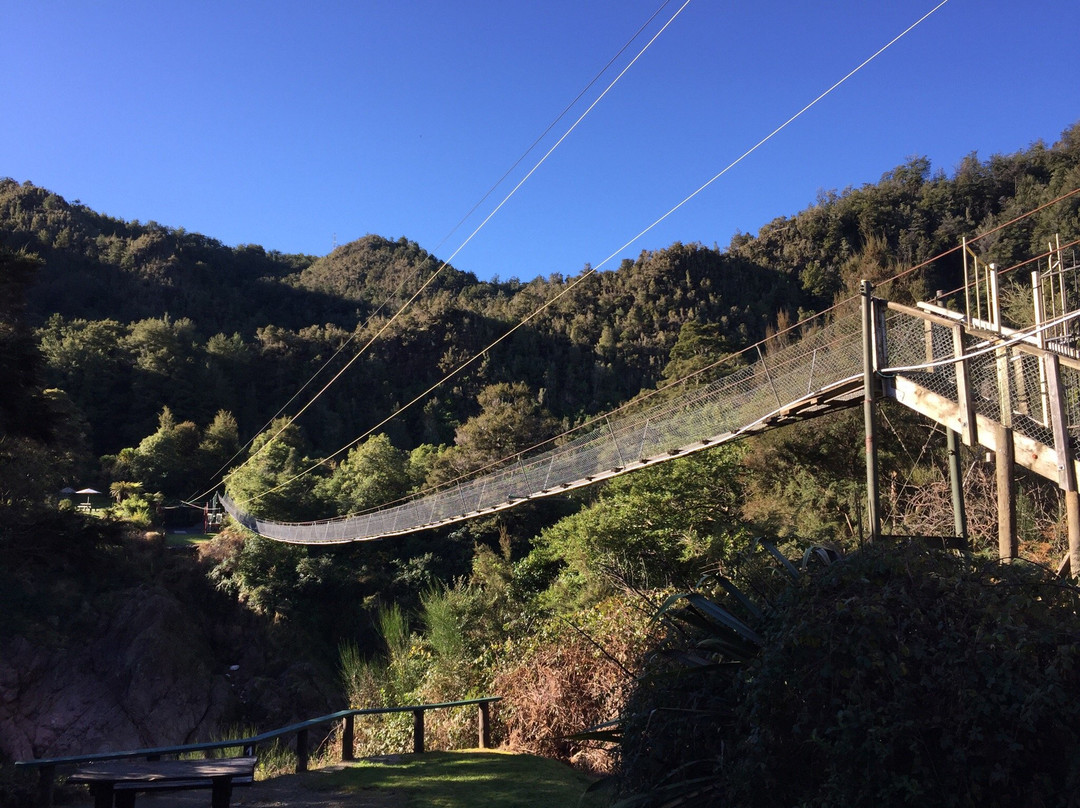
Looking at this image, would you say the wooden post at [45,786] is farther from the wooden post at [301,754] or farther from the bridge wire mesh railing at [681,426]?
the bridge wire mesh railing at [681,426]

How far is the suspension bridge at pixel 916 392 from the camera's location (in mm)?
4949

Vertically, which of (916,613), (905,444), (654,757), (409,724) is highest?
(905,444)

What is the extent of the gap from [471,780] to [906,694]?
3461 millimetres

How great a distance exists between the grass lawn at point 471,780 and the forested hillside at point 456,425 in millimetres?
710

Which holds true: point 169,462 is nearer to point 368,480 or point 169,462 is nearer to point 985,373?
point 368,480

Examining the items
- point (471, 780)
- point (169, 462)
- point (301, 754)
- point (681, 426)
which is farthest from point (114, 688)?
point (169, 462)

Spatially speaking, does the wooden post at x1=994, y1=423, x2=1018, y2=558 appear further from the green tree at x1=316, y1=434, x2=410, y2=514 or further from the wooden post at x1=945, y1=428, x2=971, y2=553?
the green tree at x1=316, y1=434, x2=410, y2=514

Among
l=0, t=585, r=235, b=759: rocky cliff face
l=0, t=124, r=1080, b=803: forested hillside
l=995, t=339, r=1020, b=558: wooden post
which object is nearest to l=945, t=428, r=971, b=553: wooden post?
l=995, t=339, r=1020, b=558: wooden post

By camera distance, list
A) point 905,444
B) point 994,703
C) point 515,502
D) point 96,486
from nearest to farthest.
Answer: point 994,703 < point 515,502 < point 905,444 < point 96,486

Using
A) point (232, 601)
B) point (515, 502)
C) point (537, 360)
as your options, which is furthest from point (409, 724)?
point (537, 360)

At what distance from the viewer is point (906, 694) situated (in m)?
2.05

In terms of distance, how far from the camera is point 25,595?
45.5ft

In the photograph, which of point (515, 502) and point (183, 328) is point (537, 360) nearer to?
point (183, 328)

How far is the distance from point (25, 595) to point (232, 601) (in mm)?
5400
